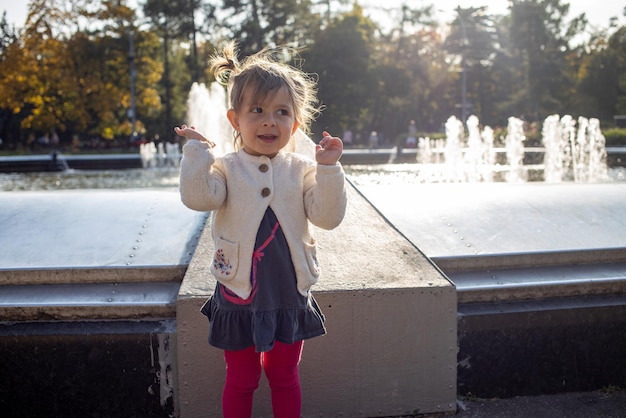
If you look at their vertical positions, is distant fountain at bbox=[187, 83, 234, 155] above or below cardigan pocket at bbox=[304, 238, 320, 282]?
above

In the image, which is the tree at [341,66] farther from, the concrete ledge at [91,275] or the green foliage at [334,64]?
the concrete ledge at [91,275]

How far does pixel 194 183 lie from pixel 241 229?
0.21 meters

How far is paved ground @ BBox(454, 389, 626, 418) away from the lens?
8.16ft

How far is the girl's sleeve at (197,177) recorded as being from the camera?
1837 millimetres

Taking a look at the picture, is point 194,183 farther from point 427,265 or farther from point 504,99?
point 504,99

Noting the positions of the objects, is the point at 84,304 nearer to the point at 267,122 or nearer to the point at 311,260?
the point at 311,260

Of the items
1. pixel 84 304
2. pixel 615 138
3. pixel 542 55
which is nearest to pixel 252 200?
pixel 84 304

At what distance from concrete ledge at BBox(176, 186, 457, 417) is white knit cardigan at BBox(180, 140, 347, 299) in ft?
1.37

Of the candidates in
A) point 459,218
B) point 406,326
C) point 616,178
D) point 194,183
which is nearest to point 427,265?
point 406,326

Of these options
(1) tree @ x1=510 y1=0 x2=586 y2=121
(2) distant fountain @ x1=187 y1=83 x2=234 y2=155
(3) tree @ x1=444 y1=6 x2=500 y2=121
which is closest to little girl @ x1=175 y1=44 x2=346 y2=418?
(2) distant fountain @ x1=187 y1=83 x2=234 y2=155

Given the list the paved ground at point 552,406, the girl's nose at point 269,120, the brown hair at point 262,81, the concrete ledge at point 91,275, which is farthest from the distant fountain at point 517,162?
the girl's nose at point 269,120

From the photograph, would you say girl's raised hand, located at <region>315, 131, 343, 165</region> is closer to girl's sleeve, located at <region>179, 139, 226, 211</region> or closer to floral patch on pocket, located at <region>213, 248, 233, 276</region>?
girl's sleeve, located at <region>179, 139, 226, 211</region>

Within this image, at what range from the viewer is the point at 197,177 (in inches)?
72.8

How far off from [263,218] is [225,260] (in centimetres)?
18
